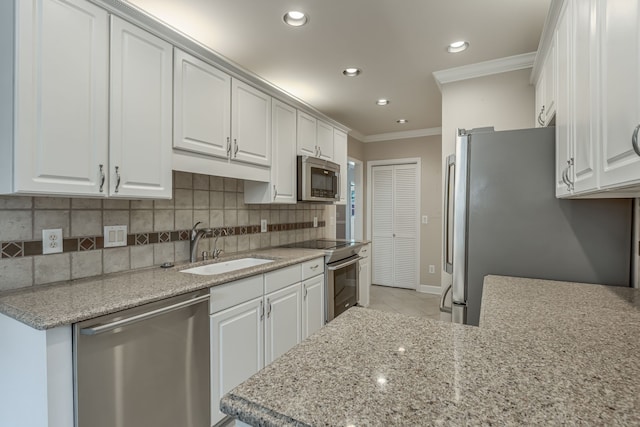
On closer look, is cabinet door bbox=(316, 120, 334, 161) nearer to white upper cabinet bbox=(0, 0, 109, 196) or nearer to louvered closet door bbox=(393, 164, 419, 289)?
louvered closet door bbox=(393, 164, 419, 289)

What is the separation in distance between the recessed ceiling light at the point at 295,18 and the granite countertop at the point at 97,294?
1.56m

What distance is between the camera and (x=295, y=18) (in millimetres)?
1958

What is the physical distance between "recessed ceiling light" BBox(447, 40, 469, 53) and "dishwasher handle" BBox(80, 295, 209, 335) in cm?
233

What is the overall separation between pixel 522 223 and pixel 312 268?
5.24 feet

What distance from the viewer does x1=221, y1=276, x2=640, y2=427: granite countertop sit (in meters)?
0.55

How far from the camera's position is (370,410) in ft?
1.83

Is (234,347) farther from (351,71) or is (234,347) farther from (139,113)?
(351,71)

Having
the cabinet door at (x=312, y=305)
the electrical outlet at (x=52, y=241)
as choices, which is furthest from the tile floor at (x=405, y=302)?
the electrical outlet at (x=52, y=241)

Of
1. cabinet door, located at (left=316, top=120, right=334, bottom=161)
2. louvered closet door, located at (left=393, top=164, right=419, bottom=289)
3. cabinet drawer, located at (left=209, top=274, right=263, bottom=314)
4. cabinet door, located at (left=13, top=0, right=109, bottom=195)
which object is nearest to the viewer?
cabinet door, located at (left=13, top=0, right=109, bottom=195)

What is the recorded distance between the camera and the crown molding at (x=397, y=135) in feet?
15.6

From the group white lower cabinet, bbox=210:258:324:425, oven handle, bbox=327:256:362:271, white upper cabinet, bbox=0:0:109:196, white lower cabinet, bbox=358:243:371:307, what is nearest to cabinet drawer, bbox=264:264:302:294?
white lower cabinet, bbox=210:258:324:425

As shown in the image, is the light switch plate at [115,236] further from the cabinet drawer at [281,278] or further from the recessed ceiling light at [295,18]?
the recessed ceiling light at [295,18]

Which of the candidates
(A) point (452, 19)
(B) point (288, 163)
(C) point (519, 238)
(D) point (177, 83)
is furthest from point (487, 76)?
(D) point (177, 83)

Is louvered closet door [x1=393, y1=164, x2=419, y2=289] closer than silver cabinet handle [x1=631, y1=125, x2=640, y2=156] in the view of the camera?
No
